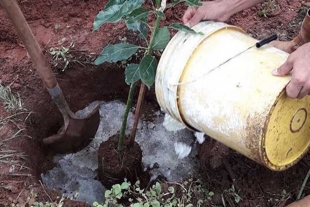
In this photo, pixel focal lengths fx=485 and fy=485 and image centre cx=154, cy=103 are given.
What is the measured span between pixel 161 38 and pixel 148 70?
0.46ft

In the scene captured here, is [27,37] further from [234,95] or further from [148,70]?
[234,95]

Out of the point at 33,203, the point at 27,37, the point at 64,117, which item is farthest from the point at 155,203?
the point at 27,37

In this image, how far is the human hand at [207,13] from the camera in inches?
72.4

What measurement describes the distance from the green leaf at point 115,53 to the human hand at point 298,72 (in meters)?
0.57

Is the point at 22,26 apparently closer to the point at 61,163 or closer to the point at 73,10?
the point at 73,10

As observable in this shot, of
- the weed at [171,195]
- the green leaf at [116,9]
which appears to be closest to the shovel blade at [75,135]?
the weed at [171,195]

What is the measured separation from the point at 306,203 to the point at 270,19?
3.92ft

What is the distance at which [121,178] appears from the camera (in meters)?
2.38

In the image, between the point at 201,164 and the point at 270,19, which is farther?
the point at 270,19

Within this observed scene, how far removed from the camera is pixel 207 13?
6.07ft

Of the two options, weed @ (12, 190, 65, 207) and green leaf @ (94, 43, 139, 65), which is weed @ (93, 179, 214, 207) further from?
green leaf @ (94, 43, 139, 65)

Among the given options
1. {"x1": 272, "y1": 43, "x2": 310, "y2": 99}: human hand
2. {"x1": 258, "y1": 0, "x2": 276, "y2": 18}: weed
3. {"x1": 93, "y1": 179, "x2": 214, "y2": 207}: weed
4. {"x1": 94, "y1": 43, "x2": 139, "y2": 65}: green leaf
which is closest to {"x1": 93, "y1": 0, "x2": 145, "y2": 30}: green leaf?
{"x1": 94, "y1": 43, "x2": 139, "y2": 65}: green leaf

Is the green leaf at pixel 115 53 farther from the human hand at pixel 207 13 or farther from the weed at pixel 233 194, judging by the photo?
the weed at pixel 233 194

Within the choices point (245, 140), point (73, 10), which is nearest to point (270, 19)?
point (73, 10)
